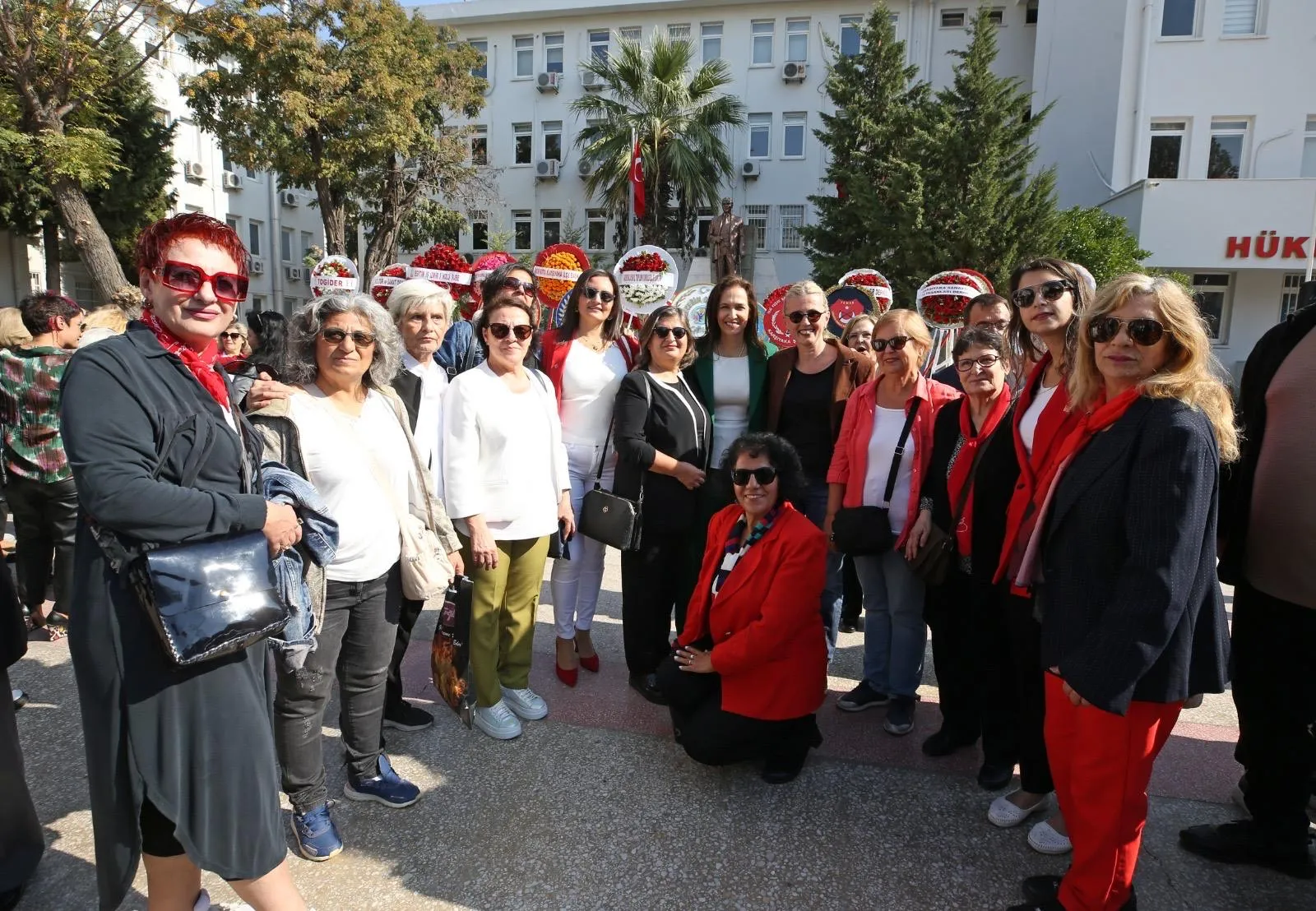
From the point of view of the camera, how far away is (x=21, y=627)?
2242 mm

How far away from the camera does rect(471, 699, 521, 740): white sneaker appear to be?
10.9ft

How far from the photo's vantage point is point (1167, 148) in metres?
17.3

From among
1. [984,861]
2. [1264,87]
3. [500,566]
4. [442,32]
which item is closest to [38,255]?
[442,32]

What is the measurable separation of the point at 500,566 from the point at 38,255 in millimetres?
25140

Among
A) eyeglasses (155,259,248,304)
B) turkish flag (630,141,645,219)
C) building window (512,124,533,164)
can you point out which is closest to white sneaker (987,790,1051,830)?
eyeglasses (155,259,248,304)

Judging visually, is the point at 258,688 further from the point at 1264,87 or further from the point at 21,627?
the point at 1264,87

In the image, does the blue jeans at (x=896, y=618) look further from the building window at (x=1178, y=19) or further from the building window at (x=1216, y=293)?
the building window at (x=1178, y=19)

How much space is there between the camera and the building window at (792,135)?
26.5m

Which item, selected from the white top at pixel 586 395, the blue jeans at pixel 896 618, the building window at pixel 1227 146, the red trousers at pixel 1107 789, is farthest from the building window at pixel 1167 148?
the red trousers at pixel 1107 789

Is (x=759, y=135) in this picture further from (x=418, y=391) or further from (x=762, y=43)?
(x=418, y=391)

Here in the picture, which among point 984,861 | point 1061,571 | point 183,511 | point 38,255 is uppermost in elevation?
point 38,255

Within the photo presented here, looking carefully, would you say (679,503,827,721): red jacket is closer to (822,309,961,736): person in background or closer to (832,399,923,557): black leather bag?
(832,399,923,557): black leather bag

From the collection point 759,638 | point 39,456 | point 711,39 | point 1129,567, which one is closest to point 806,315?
point 759,638

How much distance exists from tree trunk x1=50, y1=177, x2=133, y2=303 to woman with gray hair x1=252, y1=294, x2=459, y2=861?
13177 mm
